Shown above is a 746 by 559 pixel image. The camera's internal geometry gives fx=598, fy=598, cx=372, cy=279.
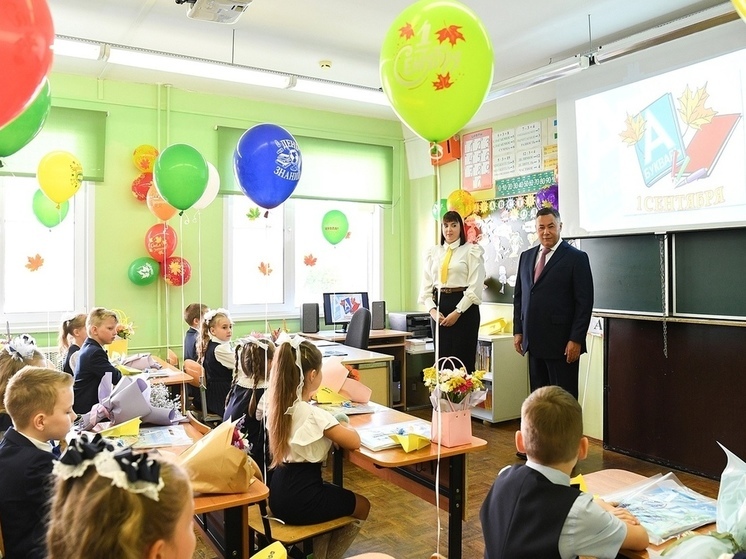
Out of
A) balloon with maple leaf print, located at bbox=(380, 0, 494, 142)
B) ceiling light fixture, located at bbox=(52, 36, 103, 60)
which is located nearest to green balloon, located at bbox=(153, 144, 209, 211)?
ceiling light fixture, located at bbox=(52, 36, 103, 60)

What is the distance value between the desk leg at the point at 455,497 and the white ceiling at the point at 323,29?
2.86m

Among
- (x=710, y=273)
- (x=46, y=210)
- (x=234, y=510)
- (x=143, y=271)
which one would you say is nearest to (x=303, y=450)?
(x=234, y=510)

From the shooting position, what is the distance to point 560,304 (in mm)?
3787

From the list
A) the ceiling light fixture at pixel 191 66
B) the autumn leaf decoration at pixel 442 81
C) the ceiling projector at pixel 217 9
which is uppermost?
the ceiling light fixture at pixel 191 66

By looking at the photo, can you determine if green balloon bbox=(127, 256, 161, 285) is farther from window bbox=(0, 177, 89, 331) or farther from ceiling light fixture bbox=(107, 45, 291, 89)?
ceiling light fixture bbox=(107, 45, 291, 89)

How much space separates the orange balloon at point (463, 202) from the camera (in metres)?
5.85

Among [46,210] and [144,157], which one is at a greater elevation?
[144,157]


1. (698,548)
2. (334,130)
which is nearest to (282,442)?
(698,548)

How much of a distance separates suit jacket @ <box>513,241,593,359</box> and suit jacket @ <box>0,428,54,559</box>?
9.73ft

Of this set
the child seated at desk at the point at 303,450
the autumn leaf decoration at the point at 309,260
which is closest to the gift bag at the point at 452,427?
the child seated at desk at the point at 303,450

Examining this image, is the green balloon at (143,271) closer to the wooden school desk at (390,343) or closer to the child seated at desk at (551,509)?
the wooden school desk at (390,343)

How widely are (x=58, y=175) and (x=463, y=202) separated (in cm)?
351

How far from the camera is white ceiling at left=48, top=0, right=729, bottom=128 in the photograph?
3818mm

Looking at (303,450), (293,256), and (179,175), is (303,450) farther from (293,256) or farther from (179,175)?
(293,256)
